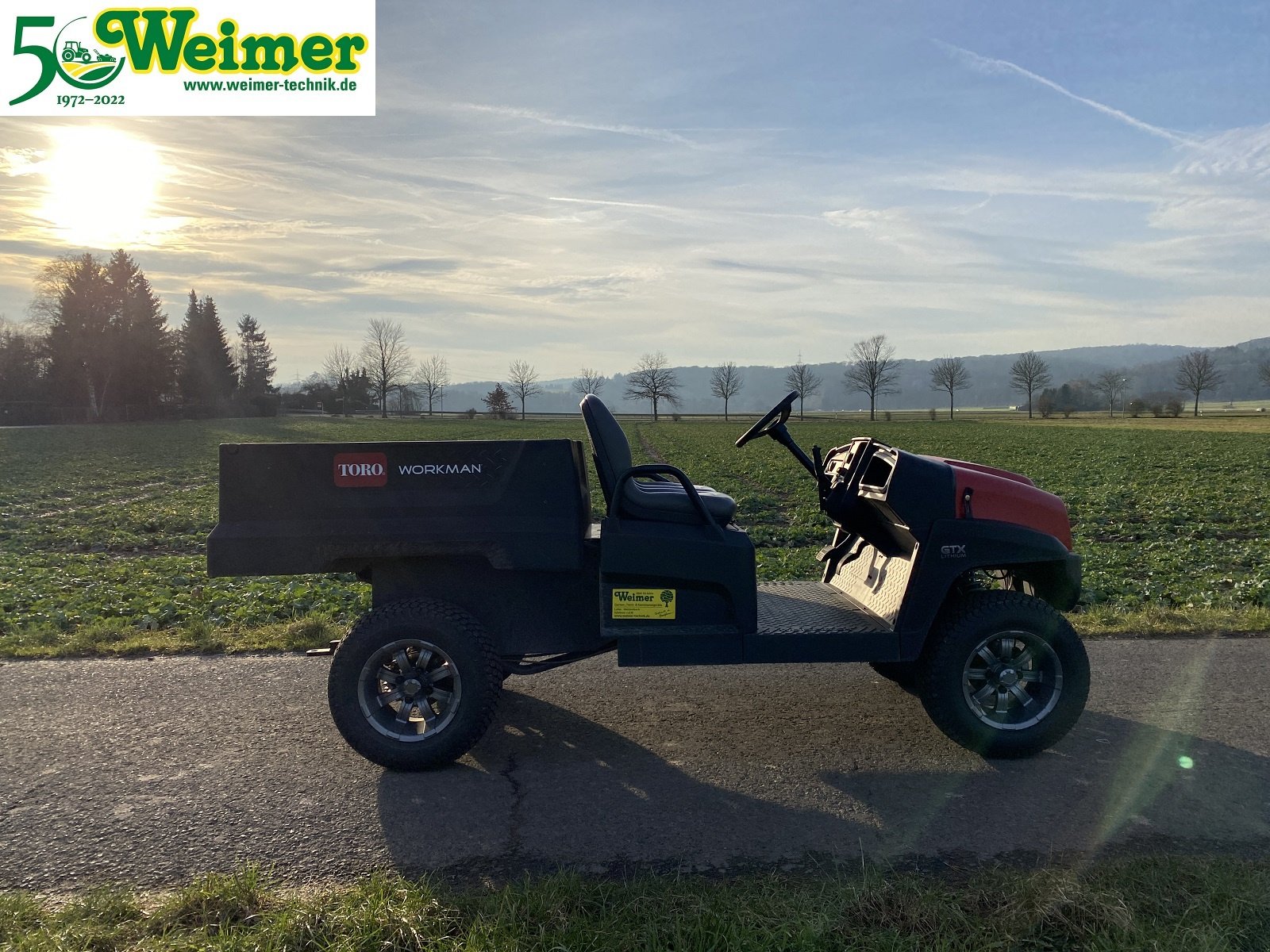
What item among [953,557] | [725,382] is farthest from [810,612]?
[725,382]

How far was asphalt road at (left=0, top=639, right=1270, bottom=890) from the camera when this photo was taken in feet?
10.9

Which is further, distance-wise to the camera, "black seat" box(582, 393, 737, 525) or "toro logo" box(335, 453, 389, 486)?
"black seat" box(582, 393, 737, 525)

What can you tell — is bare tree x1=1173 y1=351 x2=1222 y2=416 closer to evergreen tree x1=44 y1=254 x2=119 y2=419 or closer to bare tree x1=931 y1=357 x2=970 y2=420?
bare tree x1=931 y1=357 x2=970 y2=420

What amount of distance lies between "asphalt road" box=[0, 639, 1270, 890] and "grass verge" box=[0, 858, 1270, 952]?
0.70 feet

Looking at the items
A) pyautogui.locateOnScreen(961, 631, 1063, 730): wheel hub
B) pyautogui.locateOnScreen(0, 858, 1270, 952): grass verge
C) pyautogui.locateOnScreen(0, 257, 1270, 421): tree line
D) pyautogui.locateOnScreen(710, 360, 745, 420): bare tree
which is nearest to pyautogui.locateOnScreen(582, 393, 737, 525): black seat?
pyautogui.locateOnScreen(961, 631, 1063, 730): wheel hub

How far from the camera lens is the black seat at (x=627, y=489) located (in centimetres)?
416

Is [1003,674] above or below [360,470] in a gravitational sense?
below

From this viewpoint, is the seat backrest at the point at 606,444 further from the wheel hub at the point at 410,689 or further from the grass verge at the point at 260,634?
the grass verge at the point at 260,634

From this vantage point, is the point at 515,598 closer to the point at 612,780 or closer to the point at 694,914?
the point at 612,780

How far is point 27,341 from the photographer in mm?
64812

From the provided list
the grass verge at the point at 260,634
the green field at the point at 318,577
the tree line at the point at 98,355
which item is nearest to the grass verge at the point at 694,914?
the grass verge at the point at 260,634

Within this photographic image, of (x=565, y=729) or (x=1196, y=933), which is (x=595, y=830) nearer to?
(x=565, y=729)

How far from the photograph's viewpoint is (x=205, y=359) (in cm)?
6938

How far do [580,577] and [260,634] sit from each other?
10.3 ft
